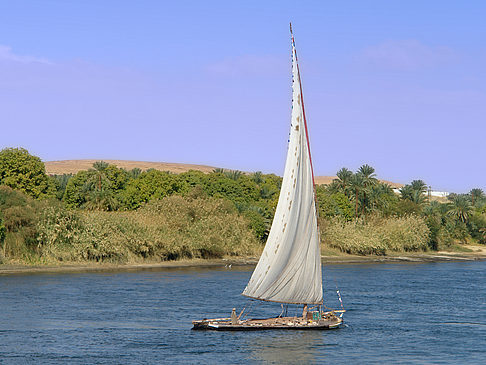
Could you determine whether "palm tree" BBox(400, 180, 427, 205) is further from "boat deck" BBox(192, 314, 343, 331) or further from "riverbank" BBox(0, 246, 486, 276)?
"boat deck" BBox(192, 314, 343, 331)

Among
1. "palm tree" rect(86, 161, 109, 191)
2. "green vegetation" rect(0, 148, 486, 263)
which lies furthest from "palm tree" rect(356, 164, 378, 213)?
"palm tree" rect(86, 161, 109, 191)

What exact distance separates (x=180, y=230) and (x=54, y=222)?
20440mm

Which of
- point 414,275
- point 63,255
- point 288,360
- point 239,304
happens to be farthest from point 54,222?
point 288,360

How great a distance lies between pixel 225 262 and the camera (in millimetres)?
104688

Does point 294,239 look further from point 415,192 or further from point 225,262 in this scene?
point 415,192

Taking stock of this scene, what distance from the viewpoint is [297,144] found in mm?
44750

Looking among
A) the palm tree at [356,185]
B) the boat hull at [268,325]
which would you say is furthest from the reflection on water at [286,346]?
the palm tree at [356,185]

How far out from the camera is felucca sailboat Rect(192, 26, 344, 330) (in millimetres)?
44844

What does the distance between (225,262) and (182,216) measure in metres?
8.55

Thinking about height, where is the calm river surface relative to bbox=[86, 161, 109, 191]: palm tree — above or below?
below

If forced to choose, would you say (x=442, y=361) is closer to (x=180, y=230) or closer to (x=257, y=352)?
(x=257, y=352)

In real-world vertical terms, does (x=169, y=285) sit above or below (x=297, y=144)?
below

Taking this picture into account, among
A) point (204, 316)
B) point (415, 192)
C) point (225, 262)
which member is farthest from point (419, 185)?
point (204, 316)

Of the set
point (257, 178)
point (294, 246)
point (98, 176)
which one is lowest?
point (294, 246)
